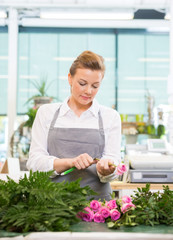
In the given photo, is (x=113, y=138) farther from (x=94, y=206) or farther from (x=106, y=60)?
(x=106, y=60)

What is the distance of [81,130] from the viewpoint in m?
2.06

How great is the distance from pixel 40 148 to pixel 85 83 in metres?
0.46

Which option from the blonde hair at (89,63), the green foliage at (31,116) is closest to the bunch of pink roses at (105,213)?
the blonde hair at (89,63)

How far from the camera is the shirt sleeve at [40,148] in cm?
188

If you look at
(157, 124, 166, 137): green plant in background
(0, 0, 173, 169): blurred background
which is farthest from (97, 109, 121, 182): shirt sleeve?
(0, 0, 173, 169): blurred background

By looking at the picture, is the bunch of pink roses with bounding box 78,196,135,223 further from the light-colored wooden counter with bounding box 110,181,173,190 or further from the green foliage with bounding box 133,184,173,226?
the light-colored wooden counter with bounding box 110,181,173,190

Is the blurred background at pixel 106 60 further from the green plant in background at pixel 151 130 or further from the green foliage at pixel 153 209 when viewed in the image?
the green foliage at pixel 153 209

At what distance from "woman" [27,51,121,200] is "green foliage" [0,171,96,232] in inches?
28.0

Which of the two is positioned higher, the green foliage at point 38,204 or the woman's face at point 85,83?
the woman's face at point 85,83

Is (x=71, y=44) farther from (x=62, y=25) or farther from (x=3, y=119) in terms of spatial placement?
(x=3, y=119)

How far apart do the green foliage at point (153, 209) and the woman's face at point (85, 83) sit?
0.81 m

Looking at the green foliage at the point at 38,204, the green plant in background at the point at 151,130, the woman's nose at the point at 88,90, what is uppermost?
the woman's nose at the point at 88,90

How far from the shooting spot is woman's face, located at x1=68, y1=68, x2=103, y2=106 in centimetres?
192

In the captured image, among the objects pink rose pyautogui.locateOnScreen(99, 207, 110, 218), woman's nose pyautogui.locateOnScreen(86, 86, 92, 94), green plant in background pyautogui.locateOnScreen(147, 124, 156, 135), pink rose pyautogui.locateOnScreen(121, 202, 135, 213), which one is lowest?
green plant in background pyautogui.locateOnScreen(147, 124, 156, 135)
